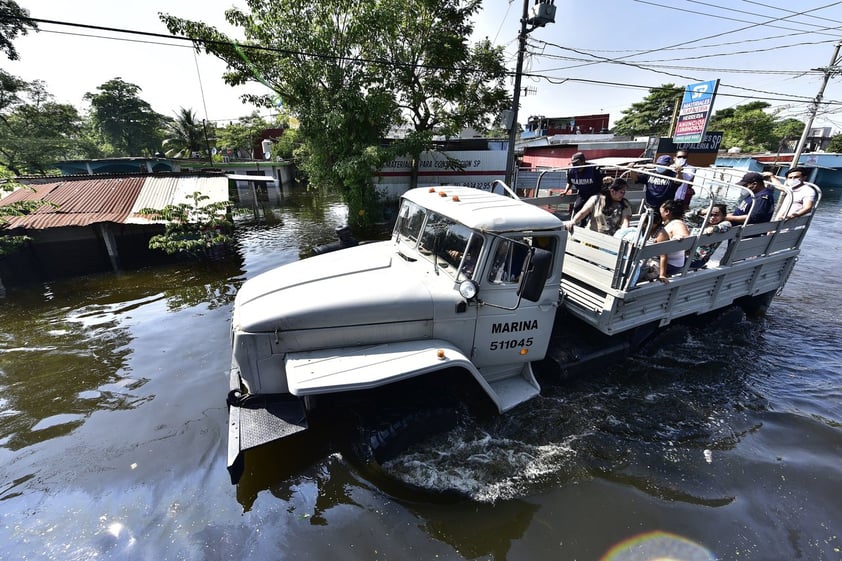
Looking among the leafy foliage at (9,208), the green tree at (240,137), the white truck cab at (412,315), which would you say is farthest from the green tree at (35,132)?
the white truck cab at (412,315)

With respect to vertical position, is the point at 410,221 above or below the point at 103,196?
above

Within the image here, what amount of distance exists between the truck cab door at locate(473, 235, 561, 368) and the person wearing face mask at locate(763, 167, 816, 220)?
14.6ft

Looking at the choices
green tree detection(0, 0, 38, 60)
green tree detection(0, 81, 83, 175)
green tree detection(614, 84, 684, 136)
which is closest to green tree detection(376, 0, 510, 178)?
green tree detection(0, 0, 38, 60)

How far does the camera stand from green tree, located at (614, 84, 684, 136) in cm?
4372

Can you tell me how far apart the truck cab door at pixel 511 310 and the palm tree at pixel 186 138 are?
147 ft

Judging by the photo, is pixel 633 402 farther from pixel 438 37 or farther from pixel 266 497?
pixel 438 37

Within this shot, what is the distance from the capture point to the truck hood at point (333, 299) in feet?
10.3

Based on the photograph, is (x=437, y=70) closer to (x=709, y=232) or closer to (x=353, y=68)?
(x=353, y=68)

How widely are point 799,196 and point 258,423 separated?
27.1ft

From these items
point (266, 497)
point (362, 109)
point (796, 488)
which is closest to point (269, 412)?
point (266, 497)

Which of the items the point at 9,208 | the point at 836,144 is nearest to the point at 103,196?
the point at 9,208

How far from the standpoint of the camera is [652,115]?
148 feet

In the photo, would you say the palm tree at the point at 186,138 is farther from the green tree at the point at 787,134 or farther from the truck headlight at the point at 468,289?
the green tree at the point at 787,134

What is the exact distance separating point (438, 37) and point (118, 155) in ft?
167
